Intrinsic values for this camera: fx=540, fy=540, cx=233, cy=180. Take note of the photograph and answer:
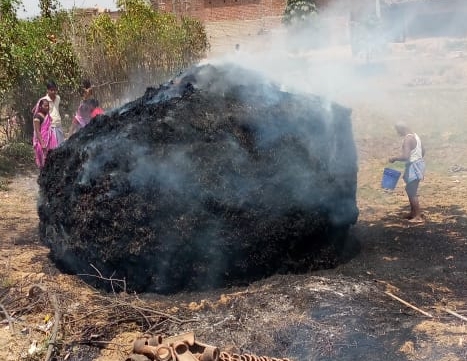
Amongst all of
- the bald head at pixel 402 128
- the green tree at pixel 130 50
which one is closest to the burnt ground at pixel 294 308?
the bald head at pixel 402 128

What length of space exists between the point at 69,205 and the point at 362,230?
3832 millimetres

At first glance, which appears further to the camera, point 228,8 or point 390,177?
point 228,8

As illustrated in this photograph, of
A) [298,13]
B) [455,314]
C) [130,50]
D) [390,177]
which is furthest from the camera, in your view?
[298,13]

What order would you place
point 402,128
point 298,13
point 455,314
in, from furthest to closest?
point 298,13
point 402,128
point 455,314

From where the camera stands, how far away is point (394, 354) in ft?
13.5

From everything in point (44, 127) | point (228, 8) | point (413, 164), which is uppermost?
point (228, 8)

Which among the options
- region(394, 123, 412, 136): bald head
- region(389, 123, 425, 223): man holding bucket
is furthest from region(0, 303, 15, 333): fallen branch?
region(394, 123, 412, 136): bald head

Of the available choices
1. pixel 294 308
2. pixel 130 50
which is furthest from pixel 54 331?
pixel 130 50

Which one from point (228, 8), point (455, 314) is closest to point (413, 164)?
point (455, 314)

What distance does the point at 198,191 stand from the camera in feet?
16.9

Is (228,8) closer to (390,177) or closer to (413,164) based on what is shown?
(390,177)

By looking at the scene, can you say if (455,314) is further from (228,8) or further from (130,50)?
(228,8)

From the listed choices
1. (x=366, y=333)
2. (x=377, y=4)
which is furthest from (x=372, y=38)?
(x=366, y=333)

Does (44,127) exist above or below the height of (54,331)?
above
